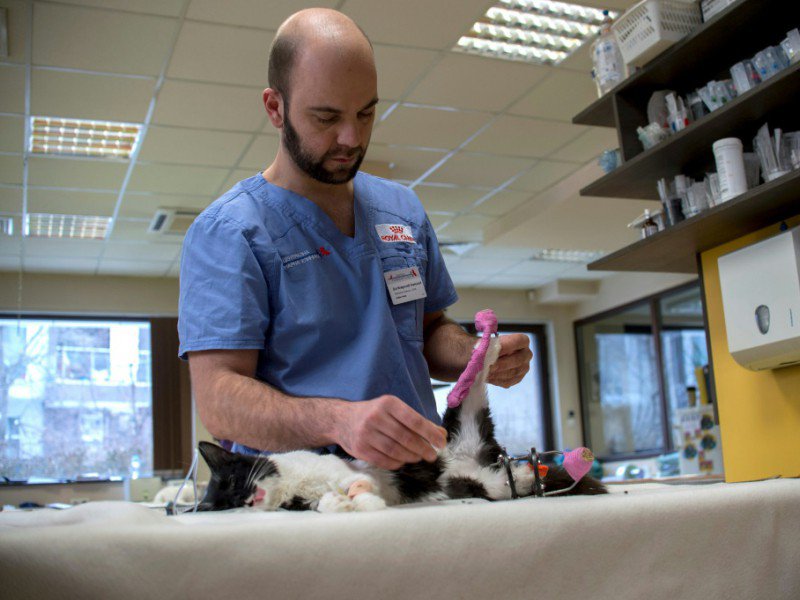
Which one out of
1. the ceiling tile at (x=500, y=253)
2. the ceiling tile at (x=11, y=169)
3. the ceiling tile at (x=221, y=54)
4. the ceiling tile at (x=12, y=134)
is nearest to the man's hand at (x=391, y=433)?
the ceiling tile at (x=221, y=54)

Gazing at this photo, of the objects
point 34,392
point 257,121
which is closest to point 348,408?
point 257,121

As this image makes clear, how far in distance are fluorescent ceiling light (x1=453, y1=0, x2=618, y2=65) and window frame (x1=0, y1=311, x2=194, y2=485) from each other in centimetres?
451

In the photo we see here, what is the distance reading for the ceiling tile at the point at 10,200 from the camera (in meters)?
5.47

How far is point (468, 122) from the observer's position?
15.7 ft

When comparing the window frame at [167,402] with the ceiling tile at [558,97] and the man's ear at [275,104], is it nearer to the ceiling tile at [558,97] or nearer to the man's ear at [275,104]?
the ceiling tile at [558,97]

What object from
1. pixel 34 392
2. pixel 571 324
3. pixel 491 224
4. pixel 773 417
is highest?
pixel 491 224

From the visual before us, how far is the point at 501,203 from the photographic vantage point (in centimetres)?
625

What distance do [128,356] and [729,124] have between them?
657 centimetres

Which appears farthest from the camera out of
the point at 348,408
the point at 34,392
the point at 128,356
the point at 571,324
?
the point at 571,324

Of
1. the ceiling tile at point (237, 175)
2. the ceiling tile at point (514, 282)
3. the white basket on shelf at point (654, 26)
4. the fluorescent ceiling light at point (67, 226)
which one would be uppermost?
the ceiling tile at point (237, 175)

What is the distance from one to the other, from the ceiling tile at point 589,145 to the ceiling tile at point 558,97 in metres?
0.28

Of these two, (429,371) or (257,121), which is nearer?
(429,371)

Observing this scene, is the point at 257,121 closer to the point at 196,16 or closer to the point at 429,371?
the point at 196,16

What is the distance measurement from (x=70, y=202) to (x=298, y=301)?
511 centimetres
